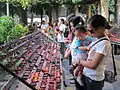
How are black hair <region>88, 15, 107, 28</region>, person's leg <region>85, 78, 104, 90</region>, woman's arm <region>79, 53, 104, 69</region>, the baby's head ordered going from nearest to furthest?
woman's arm <region>79, 53, 104, 69</region> < black hair <region>88, 15, 107, 28</region> < person's leg <region>85, 78, 104, 90</region> < the baby's head

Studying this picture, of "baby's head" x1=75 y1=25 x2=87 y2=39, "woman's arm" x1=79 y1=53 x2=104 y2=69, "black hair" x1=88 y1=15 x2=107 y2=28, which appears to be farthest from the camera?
"baby's head" x1=75 y1=25 x2=87 y2=39

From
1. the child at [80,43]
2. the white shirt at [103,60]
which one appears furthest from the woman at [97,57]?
the child at [80,43]

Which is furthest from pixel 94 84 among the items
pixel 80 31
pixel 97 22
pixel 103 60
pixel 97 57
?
pixel 80 31

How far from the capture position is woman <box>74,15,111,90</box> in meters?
3.63

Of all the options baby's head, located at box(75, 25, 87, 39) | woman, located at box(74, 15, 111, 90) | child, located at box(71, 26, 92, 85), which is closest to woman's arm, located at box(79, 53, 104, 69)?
woman, located at box(74, 15, 111, 90)

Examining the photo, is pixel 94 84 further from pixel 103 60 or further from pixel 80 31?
pixel 80 31

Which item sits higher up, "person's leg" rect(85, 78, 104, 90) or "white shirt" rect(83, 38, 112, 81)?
"white shirt" rect(83, 38, 112, 81)

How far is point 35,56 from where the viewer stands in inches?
285

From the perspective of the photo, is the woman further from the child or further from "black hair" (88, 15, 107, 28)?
the child

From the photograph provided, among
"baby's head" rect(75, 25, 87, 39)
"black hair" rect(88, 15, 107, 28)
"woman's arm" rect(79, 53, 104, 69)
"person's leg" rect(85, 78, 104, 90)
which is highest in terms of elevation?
"black hair" rect(88, 15, 107, 28)

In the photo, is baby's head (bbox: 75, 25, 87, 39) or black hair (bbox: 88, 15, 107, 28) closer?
black hair (bbox: 88, 15, 107, 28)

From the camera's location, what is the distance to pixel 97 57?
360 cm

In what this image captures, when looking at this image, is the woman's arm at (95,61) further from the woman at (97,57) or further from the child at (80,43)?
the child at (80,43)

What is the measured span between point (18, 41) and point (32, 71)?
37.1 inches
